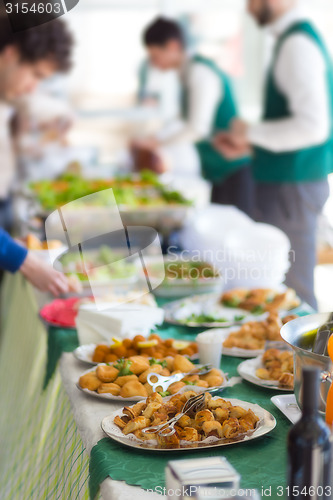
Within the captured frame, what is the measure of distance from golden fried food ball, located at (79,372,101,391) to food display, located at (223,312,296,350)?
32 centimetres

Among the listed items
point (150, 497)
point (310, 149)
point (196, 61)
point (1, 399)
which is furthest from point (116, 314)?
point (196, 61)

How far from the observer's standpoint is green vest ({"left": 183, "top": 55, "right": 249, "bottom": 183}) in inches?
133

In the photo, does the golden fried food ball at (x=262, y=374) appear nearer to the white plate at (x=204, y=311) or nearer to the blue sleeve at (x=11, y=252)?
the white plate at (x=204, y=311)

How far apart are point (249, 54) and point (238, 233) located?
4058mm

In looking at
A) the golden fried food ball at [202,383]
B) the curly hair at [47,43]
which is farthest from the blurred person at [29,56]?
the golden fried food ball at [202,383]

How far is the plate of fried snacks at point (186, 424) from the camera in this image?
878mm

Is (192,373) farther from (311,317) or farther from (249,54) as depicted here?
(249,54)

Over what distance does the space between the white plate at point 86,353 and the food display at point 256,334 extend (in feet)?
0.36

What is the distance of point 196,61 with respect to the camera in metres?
3.47

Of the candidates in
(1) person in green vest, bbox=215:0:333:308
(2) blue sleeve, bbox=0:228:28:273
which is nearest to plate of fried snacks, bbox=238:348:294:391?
(2) blue sleeve, bbox=0:228:28:273

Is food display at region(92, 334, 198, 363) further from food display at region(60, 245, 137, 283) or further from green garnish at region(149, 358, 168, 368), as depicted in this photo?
food display at region(60, 245, 137, 283)

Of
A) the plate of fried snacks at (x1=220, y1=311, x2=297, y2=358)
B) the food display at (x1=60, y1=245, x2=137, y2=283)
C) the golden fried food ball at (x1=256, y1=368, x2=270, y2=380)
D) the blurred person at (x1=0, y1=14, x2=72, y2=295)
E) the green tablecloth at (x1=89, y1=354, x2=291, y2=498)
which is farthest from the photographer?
the blurred person at (x1=0, y1=14, x2=72, y2=295)

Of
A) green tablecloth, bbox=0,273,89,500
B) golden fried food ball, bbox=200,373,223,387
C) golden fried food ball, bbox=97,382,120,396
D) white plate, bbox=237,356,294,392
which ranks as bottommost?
green tablecloth, bbox=0,273,89,500

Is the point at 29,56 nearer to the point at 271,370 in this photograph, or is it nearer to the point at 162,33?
the point at 162,33
